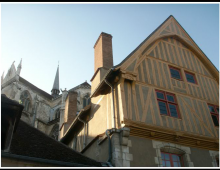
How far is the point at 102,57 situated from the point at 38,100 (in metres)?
24.8

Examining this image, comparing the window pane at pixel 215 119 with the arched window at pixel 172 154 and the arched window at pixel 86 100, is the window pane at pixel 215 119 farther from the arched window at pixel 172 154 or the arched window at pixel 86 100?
the arched window at pixel 86 100

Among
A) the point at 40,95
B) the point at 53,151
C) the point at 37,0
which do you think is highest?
the point at 40,95

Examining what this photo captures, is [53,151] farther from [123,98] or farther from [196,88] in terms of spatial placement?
[196,88]

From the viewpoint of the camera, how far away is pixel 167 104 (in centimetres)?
1040

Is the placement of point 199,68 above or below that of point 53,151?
above

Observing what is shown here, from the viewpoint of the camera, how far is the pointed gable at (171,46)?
12.0 meters

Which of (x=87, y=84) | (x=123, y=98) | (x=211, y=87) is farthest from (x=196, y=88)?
(x=87, y=84)

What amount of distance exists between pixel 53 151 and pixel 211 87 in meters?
8.53

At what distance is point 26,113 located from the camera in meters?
32.8

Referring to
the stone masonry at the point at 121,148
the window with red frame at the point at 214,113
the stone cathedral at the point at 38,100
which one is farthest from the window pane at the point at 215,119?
the stone cathedral at the point at 38,100

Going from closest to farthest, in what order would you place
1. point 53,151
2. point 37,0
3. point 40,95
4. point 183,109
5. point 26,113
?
point 37,0 → point 53,151 → point 183,109 → point 26,113 → point 40,95

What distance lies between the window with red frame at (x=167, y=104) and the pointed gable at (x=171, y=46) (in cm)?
192

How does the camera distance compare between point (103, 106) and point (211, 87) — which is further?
point (211, 87)

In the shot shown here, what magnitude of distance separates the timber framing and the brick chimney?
12.1ft
